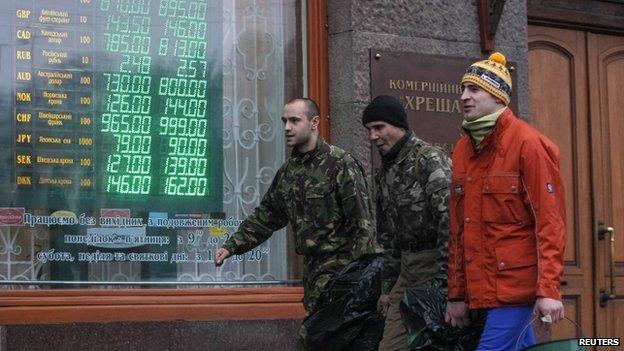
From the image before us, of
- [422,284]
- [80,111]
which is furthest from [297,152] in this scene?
[80,111]

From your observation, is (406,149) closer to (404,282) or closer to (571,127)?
(404,282)

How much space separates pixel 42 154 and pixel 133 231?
2.50 ft

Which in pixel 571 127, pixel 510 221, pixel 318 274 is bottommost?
pixel 318 274

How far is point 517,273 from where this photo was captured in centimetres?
532

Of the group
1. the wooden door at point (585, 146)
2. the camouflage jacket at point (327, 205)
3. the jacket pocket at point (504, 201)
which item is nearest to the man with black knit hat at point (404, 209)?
the camouflage jacket at point (327, 205)

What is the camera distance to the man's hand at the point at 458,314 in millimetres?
5652

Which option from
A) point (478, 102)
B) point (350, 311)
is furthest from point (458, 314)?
point (350, 311)

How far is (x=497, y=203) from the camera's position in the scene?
17.8 feet

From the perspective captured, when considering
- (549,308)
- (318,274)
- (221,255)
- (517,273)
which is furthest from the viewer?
(221,255)

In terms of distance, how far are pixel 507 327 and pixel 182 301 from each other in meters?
3.42

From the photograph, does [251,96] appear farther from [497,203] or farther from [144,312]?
[497,203]

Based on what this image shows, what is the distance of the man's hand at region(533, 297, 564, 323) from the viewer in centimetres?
509

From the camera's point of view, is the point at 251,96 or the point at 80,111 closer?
the point at 80,111

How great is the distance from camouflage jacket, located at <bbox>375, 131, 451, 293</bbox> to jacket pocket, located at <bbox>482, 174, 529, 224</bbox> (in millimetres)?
708
